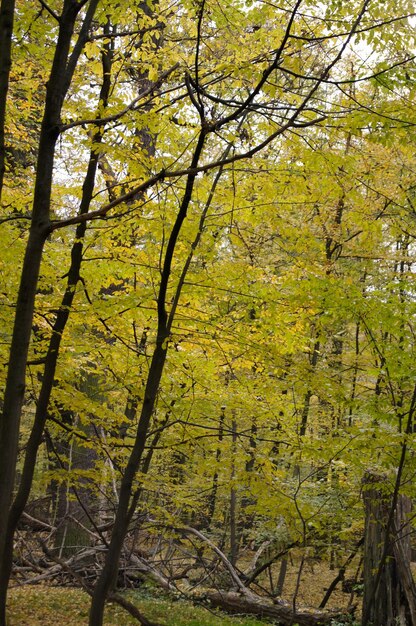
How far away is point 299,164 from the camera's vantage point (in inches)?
207

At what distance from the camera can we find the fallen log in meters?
7.65

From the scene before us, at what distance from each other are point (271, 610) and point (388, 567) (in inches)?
87.6

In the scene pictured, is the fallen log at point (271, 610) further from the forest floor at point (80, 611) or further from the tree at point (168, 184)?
the tree at point (168, 184)

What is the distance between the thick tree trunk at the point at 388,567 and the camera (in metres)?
6.38

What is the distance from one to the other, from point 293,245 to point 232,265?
0.67 m

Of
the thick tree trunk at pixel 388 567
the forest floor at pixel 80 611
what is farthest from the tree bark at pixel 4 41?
the forest floor at pixel 80 611

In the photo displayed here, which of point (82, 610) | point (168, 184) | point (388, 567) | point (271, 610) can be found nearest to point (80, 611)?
point (82, 610)

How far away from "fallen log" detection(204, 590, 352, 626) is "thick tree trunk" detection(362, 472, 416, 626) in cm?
91

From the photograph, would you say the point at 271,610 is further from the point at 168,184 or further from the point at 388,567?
the point at 168,184

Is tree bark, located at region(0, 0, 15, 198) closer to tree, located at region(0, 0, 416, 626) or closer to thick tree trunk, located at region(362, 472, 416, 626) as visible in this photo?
tree, located at region(0, 0, 416, 626)

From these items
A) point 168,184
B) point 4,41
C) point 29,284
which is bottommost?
point 29,284

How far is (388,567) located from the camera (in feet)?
21.7

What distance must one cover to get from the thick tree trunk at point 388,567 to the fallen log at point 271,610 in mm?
906

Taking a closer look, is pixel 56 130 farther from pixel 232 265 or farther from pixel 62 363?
pixel 62 363
